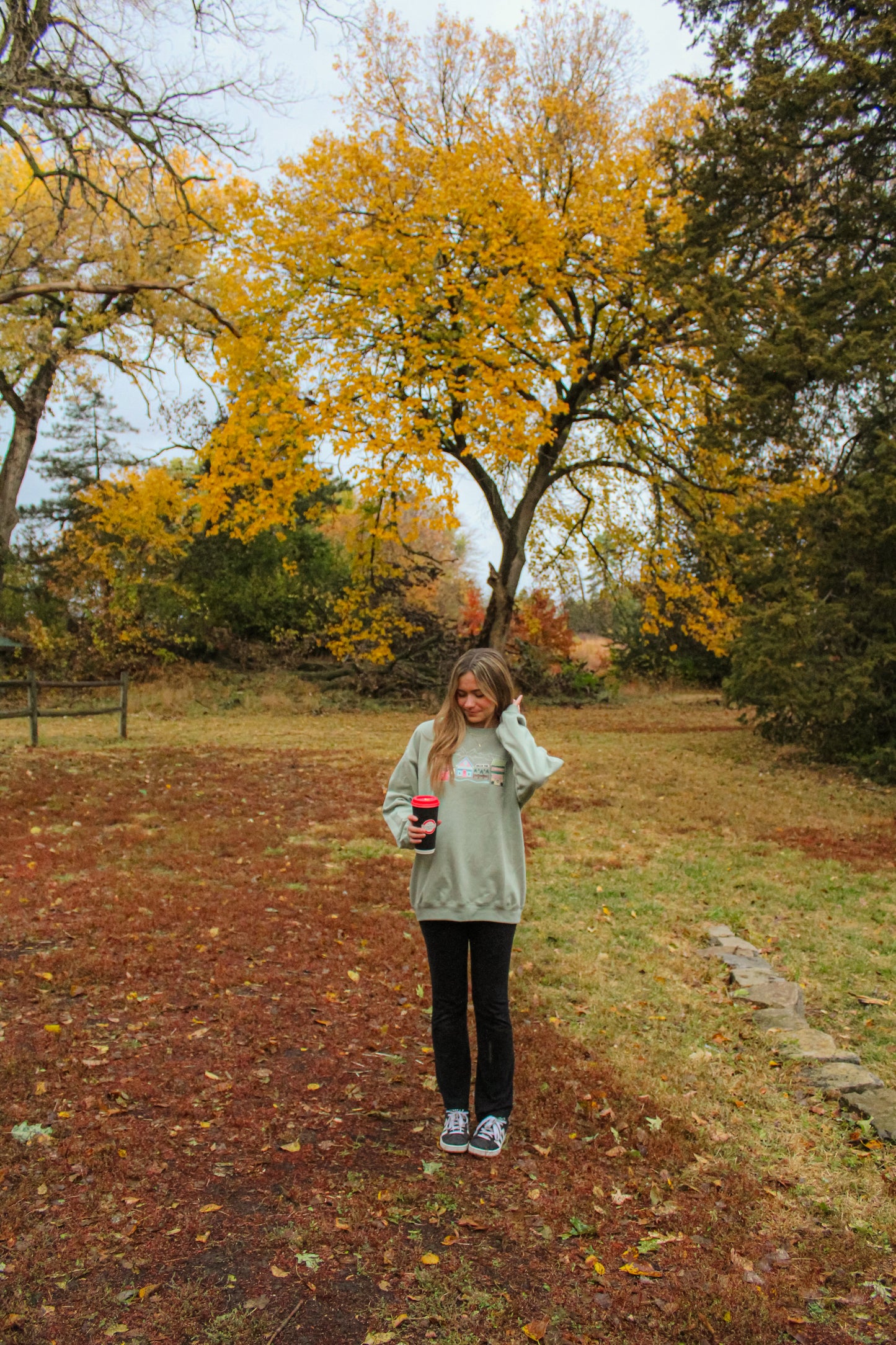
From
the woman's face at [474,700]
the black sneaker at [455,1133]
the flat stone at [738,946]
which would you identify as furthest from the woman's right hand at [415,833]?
the flat stone at [738,946]

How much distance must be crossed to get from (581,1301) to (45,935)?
13.5 feet

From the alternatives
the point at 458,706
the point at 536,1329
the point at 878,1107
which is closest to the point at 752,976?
the point at 878,1107

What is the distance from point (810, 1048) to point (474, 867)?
7.17ft

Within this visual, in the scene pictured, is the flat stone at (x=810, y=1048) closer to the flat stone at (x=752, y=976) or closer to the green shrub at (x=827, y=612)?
the flat stone at (x=752, y=976)

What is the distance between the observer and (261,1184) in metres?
3.17

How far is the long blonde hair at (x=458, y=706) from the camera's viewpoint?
3.35 m

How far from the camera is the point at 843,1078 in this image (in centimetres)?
407

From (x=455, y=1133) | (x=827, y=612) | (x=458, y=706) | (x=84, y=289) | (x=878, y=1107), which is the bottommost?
(x=878, y=1107)

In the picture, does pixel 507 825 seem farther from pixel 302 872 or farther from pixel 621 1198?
pixel 302 872

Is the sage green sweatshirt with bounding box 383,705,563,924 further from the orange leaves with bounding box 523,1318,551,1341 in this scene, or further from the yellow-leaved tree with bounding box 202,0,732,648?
the yellow-leaved tree with bounding box 202,0,732,648

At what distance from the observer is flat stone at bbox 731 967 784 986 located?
16.9ft

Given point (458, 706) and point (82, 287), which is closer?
point (458, 706)

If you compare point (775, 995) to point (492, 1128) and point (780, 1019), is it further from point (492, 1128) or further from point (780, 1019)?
point (492, 1128)

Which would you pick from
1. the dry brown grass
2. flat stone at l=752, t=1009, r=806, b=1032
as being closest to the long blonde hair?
the dry brown grass
